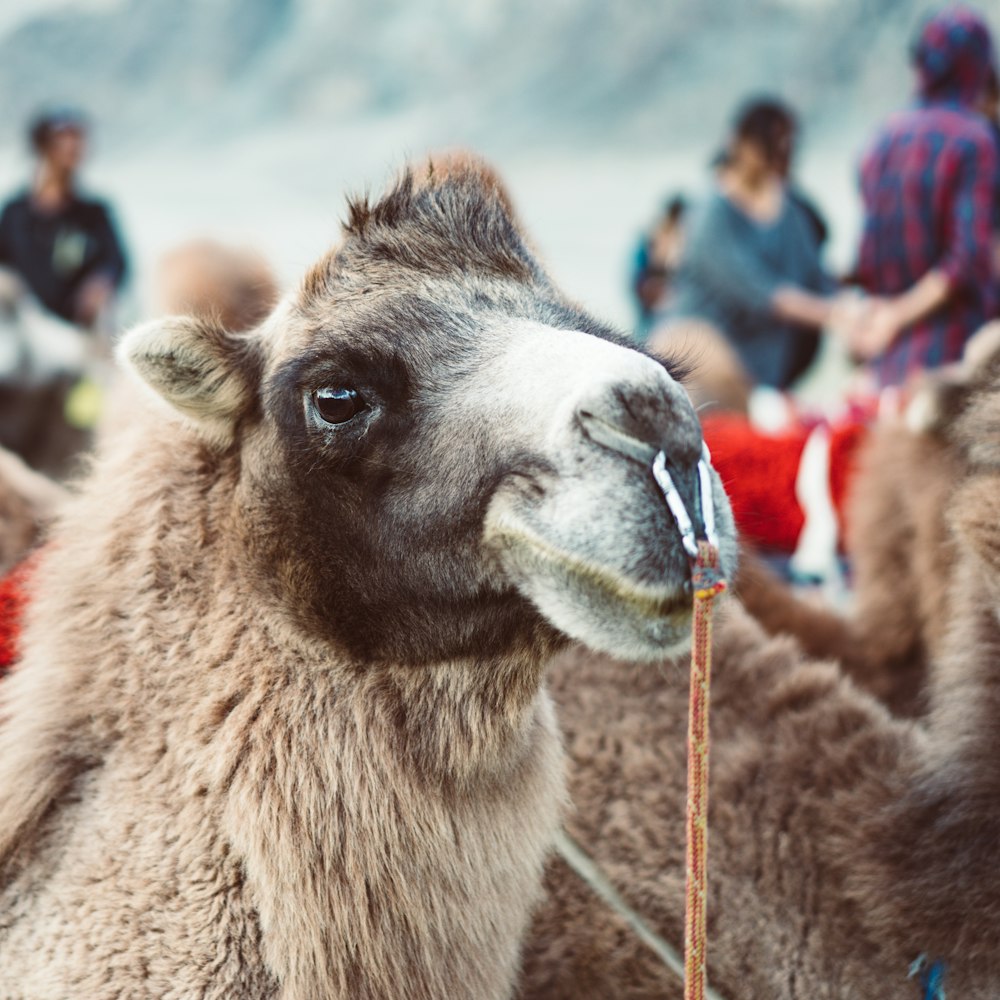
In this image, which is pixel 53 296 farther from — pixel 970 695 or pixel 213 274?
pixel 970 695

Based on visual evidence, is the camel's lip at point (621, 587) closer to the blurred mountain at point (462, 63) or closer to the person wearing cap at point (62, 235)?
the person wearing cap at point (62, 235)

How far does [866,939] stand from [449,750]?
3.58 feet

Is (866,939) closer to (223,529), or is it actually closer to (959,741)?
(959,741)

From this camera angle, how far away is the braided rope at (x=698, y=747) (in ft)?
5.90

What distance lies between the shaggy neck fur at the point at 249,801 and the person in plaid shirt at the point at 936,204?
424cm

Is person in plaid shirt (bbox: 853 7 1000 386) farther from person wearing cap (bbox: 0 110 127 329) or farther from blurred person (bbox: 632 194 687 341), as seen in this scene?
person wearing cap (bbox: 0 110 127 329)

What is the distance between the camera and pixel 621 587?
1.87 m

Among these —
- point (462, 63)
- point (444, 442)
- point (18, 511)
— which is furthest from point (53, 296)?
point (462, 63)

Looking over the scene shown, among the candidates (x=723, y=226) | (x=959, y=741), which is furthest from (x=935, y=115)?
(x=959, y=741)

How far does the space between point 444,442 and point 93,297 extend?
24.0 feet

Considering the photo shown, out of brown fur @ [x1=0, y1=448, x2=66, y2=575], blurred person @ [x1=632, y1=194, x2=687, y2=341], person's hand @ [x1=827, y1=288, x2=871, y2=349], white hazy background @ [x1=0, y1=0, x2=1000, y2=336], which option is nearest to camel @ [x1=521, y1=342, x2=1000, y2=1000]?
brown fur @ [x1=0, y1=448, x2=66, y2=575]

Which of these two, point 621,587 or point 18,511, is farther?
point 18,511

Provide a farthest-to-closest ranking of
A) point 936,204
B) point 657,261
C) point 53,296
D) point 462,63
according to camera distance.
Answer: point 462,63 → point 657,261 → point 53,296 → point 936,204

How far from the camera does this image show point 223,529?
7.84 ft
